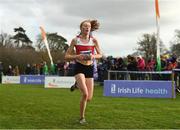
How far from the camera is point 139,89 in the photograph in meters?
16.9


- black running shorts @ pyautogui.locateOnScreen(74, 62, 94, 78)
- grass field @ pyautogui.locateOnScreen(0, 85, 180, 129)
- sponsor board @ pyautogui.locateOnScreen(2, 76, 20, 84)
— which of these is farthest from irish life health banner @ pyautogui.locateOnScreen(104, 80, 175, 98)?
sponsor board @ pyautogui.locateOnScreen(2, 76, 20, 84)

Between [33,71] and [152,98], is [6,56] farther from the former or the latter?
[152,98]

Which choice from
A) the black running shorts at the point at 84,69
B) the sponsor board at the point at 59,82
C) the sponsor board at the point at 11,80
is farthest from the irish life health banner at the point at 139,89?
Answer: the sponsor board at the point at 11,80

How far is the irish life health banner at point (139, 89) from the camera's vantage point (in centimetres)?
1664

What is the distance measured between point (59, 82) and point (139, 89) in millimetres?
10645

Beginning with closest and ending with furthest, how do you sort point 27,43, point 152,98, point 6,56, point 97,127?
1. point 97,127
2. point 152,98
3. point 6,56
4. point 27,43

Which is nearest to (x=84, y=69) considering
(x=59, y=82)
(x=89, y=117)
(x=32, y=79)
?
(x=89, y=117)

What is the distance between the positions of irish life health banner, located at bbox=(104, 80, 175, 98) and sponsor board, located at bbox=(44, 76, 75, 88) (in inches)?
355

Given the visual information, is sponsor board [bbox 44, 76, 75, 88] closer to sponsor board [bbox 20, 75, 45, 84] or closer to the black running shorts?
sponsor board [bbox 20, 75, 45, 84]

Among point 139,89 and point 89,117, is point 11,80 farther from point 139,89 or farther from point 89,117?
point 89,117

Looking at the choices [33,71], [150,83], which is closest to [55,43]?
[33,71]

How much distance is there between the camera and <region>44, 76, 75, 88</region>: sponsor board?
2631cm

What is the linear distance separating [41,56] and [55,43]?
2072cm

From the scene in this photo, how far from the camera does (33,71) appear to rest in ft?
132
